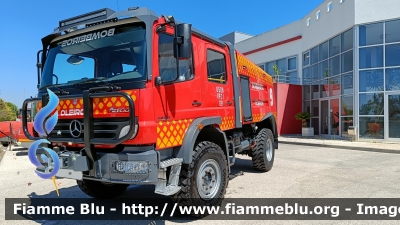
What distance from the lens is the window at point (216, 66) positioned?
5.04 meters

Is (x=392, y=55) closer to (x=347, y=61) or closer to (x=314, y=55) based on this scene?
(x=347, y=61)

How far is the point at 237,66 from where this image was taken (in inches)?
243

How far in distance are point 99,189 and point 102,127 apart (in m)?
2.12

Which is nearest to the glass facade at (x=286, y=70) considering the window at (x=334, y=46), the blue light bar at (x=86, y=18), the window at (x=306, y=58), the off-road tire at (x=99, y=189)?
the window at (x=306, y=58)

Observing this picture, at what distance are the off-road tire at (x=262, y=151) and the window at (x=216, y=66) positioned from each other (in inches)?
99.9

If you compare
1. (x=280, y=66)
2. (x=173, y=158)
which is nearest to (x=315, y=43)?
(x=280, y=66)

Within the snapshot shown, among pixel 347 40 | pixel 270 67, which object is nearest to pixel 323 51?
pixel 347 40

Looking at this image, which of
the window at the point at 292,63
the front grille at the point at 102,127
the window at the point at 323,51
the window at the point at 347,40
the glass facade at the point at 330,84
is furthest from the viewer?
the window at the point at 292,63

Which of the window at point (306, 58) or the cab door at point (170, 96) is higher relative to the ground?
Answer: the window at point (306, 58)

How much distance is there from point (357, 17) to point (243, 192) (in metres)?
13.3

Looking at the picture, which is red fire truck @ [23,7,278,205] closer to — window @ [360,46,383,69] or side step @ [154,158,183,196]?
side step @ [154,158,183,196]

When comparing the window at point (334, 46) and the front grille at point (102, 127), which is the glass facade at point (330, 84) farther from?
the front grille at point (102, 127)

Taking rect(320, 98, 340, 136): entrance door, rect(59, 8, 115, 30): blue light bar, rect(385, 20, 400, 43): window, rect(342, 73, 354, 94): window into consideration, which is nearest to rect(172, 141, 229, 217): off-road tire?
rect(59, 8, 115, 30): blue light bar

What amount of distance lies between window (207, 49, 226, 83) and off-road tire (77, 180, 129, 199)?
2746 mm
